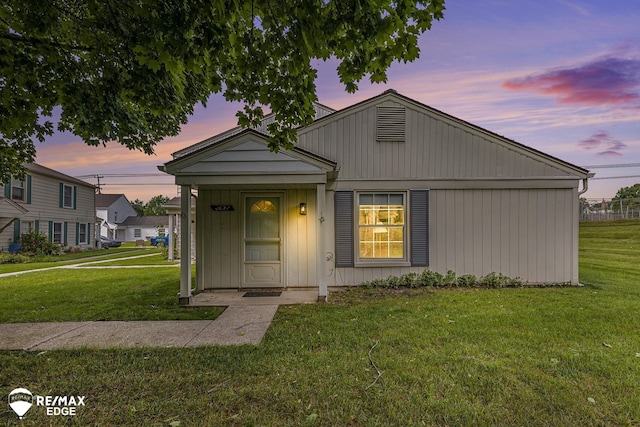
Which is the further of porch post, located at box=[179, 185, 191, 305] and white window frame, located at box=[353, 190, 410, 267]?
white window frame, located at box=[353, 190, 410, 267]

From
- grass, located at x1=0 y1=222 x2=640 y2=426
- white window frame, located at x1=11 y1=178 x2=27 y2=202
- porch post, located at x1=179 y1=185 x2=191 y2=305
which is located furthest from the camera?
white window frame, located at x1=11 y1=178 x2=27 y2=202

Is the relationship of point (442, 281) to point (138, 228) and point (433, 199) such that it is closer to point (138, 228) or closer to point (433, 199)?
point (433, 199)

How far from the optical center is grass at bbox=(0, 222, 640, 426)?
2.39 meters

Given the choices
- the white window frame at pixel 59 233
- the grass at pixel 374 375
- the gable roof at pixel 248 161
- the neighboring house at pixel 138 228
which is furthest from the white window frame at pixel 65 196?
the neighboring house at pixel 138 228

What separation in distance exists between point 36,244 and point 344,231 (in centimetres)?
1844

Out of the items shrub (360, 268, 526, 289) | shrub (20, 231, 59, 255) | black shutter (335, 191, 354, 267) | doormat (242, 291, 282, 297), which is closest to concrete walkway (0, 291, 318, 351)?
doormat (242, 291, 282, 297)

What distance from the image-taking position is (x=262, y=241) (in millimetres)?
7270

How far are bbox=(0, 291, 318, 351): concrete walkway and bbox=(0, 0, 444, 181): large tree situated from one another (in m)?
2.73

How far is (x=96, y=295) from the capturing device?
6895 millimetres

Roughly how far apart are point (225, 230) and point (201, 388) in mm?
4690

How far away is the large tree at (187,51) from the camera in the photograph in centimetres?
294

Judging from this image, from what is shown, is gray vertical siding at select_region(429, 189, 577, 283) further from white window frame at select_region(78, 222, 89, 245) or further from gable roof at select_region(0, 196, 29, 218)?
white window frame at select_region(78, 222, 89, 245)

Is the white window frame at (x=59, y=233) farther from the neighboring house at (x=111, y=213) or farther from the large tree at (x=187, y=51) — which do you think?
the neighboring house at (x=111, y=213)

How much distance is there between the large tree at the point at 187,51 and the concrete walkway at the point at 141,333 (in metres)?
2.73
